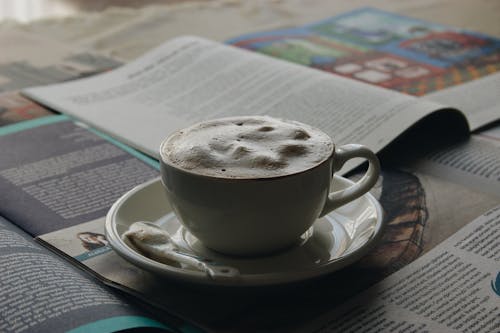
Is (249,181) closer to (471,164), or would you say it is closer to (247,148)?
(247,148)

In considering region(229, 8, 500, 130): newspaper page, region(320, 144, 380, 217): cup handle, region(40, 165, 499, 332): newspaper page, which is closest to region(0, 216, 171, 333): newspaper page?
region(40, 165, 499, 332): newspaper page

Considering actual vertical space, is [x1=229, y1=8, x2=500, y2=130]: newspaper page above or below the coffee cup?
below

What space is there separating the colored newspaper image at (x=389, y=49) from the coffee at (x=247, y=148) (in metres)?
0.43

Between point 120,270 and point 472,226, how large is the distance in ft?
0.86

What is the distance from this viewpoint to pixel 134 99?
79cm

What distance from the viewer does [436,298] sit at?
404 mm

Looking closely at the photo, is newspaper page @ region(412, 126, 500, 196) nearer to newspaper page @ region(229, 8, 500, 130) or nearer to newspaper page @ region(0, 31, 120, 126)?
newspaper page @ region(229, 8, 500, 130)

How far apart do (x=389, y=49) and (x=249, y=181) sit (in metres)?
0.69

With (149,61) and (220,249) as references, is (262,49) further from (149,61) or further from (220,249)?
(220,249)

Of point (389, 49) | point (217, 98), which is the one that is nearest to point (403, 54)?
point (389, 49)

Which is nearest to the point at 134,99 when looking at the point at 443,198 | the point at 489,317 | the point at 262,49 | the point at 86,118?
the point at 86,118

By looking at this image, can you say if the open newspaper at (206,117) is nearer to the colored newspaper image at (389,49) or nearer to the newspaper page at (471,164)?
the newspaper page at (471,164)

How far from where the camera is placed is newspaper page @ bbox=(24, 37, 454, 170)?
663 mm

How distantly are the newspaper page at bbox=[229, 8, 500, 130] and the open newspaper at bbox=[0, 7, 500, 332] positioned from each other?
88 mm
